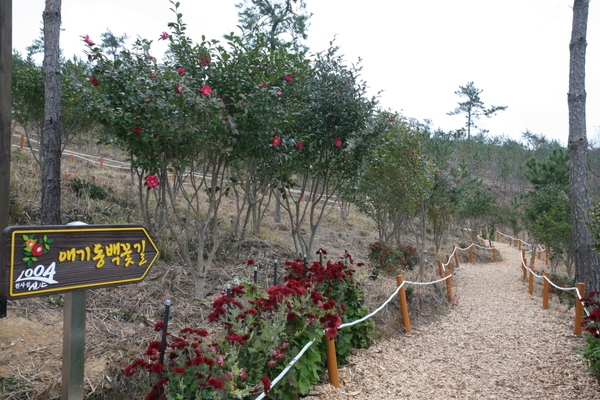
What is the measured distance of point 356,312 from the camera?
211 inches

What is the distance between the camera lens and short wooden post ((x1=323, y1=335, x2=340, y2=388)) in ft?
14.2

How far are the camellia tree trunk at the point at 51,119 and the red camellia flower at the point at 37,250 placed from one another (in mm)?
5540

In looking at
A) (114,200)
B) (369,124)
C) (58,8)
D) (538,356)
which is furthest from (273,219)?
(538,356)

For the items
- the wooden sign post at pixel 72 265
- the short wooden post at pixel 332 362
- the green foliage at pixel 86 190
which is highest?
the green foliage at pixel 86 190

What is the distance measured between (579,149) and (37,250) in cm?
807

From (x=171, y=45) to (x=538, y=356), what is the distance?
239 inches

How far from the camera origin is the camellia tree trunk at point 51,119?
712 centimetres

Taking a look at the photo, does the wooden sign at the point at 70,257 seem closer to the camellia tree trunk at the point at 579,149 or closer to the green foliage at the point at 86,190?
the camellia tree trunk at the point at 579,149

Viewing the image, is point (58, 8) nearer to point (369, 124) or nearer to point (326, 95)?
point (326, 95)

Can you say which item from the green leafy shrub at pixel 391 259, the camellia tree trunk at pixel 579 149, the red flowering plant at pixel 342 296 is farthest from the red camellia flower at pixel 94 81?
the camellia tree trunk at pixel 579 149

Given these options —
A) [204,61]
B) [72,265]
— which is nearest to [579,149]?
[204,61]

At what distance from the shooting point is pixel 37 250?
85.9 inches

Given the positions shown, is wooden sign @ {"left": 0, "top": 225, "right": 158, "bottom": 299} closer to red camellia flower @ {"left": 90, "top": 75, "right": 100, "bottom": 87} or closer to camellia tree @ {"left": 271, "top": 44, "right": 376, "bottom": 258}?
red camellia flower @ {"left": 90, "top": 75, "right": 100, "bottom": 87}

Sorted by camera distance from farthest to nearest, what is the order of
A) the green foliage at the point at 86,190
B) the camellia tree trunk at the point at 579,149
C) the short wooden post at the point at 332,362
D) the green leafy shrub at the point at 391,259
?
the green leafy shrub at the point at 391,259 → the green foliage at the point at 86,190 → the camellia tree trunk at the point at 579,149 → the short wooden post at the point at 332,362
